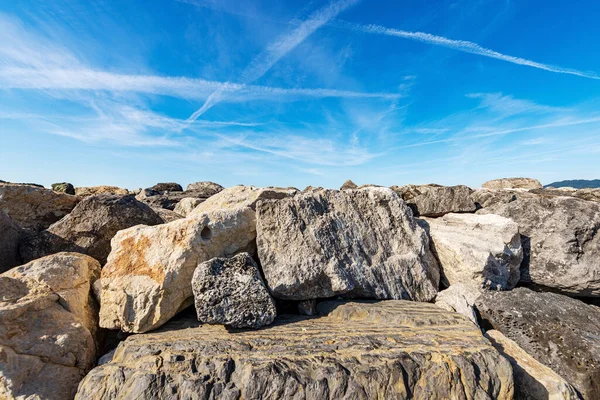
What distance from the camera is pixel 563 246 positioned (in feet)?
20.1

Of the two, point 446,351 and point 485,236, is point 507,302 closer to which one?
point 485,236

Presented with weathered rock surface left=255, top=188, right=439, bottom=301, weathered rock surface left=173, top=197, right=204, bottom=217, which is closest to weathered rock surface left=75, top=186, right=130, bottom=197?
weathered rock surface left=173, top=197, right=204, bottom=217

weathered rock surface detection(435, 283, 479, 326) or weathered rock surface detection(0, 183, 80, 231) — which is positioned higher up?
weathered rock surface detection(0, 183, 80, 231)

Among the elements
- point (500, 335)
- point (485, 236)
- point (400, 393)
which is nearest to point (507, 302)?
point (500, 335)

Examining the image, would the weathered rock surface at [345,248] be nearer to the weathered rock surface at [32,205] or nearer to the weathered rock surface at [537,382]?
the weathered rock surface at [537,382]

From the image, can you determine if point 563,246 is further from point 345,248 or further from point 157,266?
point 157,266

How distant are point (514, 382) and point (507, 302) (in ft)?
5.46

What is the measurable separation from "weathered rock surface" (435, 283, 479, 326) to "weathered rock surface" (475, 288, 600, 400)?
0.15 metres

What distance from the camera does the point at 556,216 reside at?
646 cm

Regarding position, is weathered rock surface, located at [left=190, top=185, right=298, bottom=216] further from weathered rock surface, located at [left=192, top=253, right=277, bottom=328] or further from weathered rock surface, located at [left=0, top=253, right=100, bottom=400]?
weathered rock surface, located at [left=0, top=253, right=100, bottom=400]

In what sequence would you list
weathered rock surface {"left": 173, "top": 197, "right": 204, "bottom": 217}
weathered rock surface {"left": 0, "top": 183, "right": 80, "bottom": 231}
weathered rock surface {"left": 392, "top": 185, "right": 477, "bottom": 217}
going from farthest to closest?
weathered rock surface {"left": 173, "top": 197, "right": 204, "bottom": 217} < weathered rock surface {"left": 392, "top": 185, "right": 477, "bottom": 217} < weathered rock surface {"left": 0, "top": 183, "right": 80, "bottom": 231}

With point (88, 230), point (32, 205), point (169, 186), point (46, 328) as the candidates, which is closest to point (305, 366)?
point (46, 328)

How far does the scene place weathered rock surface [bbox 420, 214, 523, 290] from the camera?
5578 millimetres

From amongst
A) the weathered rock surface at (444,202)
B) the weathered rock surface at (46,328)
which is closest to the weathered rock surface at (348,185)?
the weathered rock surface at (444,202)
